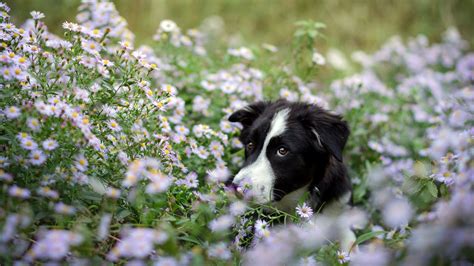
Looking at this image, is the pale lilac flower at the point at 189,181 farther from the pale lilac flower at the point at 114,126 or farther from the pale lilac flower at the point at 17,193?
the pale lilac flower at the point at 17,193

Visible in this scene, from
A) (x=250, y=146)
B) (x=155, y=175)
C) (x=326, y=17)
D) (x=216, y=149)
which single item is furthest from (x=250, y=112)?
(x=326, y=17)

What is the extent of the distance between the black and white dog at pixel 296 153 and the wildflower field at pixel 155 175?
20cm

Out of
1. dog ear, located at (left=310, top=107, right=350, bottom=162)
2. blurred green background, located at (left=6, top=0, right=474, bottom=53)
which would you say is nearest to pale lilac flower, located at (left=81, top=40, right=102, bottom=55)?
dog ear, located at (left=310, top=107, right=350, bottom=162)

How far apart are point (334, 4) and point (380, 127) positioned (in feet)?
15.0

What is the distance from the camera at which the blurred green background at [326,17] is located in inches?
314

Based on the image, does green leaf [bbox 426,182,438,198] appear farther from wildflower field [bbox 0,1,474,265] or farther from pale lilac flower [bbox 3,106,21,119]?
pale lilac flower [bbox 3,106,21,119]

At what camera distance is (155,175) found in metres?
2.09

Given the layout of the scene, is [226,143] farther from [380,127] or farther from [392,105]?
[392,105]

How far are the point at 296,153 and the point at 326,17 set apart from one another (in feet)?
19.2

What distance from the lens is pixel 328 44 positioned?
8.02 meters

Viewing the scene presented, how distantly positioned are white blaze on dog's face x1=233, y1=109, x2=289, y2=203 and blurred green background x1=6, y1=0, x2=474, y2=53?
4675 mm

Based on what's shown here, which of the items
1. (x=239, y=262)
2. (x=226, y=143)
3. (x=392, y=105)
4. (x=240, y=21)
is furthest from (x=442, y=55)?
(x=239, y=262)

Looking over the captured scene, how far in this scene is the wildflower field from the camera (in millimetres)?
1835

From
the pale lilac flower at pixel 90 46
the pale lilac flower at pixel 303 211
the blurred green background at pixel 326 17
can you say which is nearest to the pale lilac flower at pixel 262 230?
the pale lilac flower at pixel 303 211
